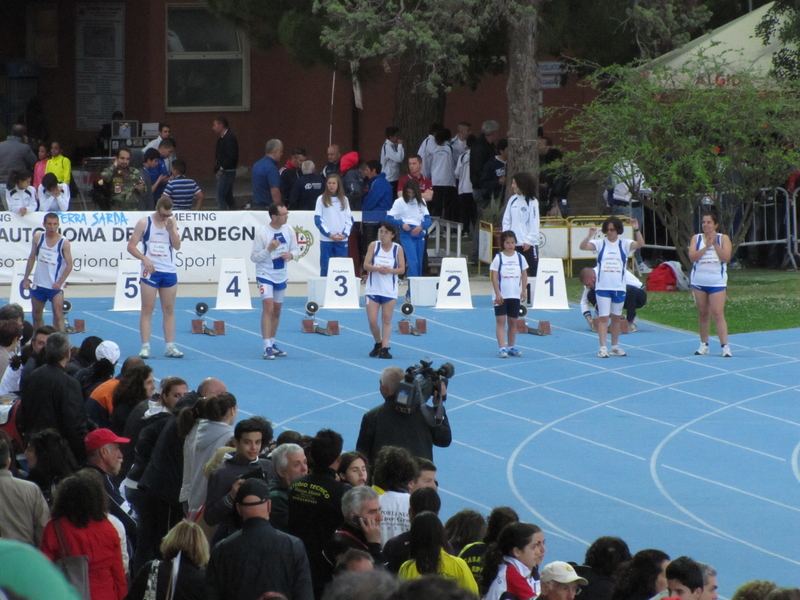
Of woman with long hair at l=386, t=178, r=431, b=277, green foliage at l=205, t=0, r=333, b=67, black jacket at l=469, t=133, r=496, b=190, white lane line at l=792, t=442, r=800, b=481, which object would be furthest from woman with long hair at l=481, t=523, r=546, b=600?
green foliage at l=205, t=0, r=333, b=67

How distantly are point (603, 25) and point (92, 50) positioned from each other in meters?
12.4

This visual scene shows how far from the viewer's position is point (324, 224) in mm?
18406

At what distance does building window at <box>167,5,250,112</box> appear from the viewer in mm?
28562

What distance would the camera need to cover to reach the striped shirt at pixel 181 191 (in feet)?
67.3

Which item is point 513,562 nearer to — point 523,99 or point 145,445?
point 145,445

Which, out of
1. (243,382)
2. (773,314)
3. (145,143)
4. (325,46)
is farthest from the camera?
(145,143)

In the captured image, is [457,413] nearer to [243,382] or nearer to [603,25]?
[243,382]

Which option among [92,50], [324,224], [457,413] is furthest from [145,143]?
[457,413]

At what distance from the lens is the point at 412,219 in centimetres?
1869

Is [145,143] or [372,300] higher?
[145,143]

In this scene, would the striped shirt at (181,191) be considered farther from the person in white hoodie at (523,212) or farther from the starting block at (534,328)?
the starting block at (534,328)

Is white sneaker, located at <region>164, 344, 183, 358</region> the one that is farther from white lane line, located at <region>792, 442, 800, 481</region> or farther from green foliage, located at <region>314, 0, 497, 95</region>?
green foliage, located at <region>314, 0, 497, 95</region>

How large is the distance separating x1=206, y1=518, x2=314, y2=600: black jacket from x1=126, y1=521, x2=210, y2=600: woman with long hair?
8 centimetres

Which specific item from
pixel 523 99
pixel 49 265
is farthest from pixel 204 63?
pixel 49 265
